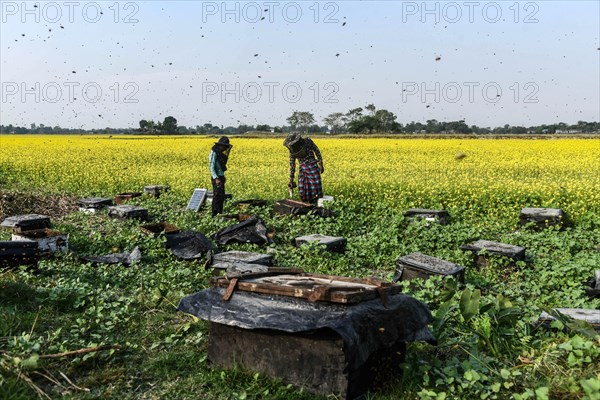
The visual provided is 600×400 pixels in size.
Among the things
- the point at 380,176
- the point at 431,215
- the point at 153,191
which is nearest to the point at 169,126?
the point at 380,176

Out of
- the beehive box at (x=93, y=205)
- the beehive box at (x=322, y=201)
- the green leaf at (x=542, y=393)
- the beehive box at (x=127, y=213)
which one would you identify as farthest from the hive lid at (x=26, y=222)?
the green leaf at (x=542, y=393)

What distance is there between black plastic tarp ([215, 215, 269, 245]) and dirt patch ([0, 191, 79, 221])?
4170 millimetres

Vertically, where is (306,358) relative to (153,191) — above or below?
below

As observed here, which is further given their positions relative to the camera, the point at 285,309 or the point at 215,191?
the point at 215,191

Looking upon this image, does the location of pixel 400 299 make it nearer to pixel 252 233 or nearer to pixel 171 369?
pixel 171 369

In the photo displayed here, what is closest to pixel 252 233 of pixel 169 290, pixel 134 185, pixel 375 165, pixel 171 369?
pixel 169 290

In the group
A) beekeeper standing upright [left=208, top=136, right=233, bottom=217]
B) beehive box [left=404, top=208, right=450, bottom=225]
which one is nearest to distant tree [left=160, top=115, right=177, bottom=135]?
beekeeper standing upright [left=208, top=136, right=233, bottom=217]

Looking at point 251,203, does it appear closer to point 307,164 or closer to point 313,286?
point 307,164

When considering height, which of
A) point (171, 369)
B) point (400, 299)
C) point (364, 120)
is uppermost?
point (364, 120)

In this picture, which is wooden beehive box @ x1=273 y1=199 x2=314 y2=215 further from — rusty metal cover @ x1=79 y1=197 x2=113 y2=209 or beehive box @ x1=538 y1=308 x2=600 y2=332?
beehive box @ x1=538 y1=308 x2=600 y2=332

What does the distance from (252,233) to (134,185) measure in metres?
7.38

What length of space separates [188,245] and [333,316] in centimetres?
440

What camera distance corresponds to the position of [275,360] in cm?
364

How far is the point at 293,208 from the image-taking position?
9.82 meters
